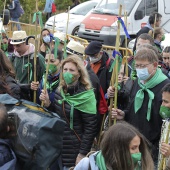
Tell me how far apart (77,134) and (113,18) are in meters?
9.72

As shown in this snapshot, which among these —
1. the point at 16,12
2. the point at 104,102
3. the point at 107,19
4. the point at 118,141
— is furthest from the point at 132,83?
the point at 16,12

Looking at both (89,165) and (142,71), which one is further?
(142,71)

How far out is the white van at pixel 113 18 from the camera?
13461 millimetres

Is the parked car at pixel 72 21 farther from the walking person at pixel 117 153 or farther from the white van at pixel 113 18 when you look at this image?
the walking person at pixel 117 153

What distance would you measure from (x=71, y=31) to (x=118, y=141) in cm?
1292

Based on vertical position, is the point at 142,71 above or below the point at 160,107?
above

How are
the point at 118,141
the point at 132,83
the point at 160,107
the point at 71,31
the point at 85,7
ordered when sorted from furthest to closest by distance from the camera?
the point at 85,7, the point at 71,31, the point at 132,83, the point at 160,107, the point at 118,141

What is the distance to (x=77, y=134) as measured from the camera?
418 centimetres

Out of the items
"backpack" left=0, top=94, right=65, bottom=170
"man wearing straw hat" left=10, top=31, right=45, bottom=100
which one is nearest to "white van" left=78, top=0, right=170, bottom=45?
"man wearing straw hat" left=10, top=31, right=45, bottom=100

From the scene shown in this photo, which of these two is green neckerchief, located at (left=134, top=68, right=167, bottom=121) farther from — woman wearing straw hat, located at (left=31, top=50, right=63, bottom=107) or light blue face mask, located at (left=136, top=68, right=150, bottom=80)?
woman wearing straw hat, located at (left=31, top=50, right=63, bottom=107)

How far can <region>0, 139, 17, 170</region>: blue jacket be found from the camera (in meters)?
2.76

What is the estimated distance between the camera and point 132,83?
476cm

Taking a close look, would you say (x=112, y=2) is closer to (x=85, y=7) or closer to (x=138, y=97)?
(x=85, y=7)

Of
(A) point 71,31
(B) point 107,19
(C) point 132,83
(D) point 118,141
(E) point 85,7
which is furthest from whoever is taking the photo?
(E) point 85,7
